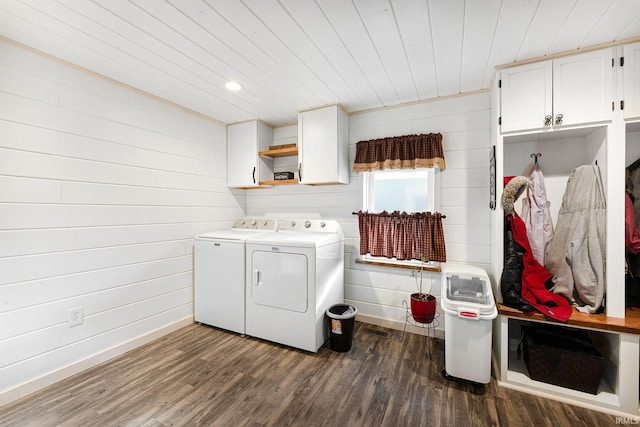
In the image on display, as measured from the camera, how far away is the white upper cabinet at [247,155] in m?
3.22

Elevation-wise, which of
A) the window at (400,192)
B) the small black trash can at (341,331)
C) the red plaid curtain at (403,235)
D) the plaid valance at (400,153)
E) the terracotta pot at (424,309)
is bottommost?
the small black trash can at (341,331)

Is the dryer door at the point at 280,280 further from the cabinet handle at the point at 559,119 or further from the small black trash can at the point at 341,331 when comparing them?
the cabinet handle at the point at 559,119

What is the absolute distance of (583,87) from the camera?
1783 mm

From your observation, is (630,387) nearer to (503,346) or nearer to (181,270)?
(503,346)

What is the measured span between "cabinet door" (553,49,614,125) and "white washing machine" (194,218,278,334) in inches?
110

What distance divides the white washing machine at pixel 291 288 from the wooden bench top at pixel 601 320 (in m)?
1.48

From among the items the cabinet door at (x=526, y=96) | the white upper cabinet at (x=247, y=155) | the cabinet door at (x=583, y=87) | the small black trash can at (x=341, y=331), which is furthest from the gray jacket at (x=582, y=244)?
the white upper cabinet at (x=247, y=155)

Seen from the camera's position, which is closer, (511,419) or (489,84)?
(511,419)

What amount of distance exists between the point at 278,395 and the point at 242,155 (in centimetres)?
259

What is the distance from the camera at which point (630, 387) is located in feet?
5.35

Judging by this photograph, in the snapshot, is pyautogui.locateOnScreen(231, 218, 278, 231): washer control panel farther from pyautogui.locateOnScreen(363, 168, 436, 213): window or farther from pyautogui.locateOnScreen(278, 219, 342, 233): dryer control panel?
pyautogui.locateOnScreen(363, 168, 436, 213): window

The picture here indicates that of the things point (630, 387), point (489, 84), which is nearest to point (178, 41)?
point (489, 84)

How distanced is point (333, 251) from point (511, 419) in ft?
5.68

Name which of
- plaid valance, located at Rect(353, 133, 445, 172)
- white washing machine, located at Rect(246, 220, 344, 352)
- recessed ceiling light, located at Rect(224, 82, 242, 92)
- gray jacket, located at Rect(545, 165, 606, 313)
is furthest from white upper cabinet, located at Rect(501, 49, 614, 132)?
recessed ceiling light, located at Rect(224, 82, 242, 92)
